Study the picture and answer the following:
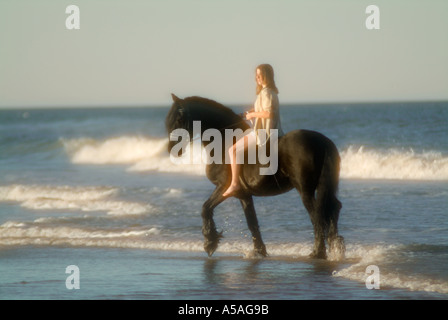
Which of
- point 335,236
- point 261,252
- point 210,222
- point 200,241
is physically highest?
point 210,222

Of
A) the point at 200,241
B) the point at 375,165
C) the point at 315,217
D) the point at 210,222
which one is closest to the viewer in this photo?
the point at 315,217

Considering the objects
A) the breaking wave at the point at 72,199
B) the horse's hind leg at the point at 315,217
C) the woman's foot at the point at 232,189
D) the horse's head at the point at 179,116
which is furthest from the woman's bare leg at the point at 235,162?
the breaking wave at the point at 72,199

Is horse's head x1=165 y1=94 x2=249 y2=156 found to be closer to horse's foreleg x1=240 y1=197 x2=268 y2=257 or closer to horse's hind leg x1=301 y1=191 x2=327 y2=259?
horse's foreleg x1=240 y1=197 x2=268 y2=257

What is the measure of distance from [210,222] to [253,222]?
0.63 meters

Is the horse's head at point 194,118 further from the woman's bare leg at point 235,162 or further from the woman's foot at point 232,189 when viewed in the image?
the woman's foot at point 232,189

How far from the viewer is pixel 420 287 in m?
8.25

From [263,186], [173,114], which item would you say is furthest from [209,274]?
[173,114]

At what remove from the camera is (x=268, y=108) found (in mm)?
9555

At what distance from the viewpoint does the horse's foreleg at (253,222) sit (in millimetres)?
10477

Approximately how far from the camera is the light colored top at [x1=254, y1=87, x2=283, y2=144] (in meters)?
9.56

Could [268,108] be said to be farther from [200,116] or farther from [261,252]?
[261,252]

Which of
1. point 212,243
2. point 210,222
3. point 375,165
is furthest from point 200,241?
point 375,165

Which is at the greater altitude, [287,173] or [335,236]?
[287,173]

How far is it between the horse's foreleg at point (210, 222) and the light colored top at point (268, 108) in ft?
3.56
